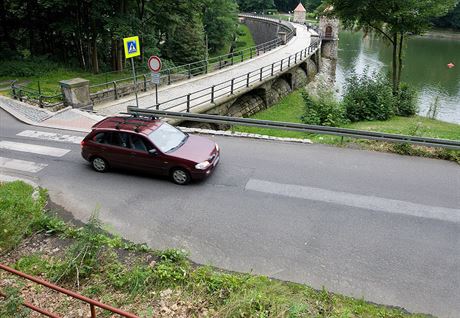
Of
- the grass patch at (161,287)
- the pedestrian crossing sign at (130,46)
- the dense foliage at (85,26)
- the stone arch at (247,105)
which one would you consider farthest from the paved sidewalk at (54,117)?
the grass patch at (161,287)

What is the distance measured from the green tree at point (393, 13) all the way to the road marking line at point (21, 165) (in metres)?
21.3

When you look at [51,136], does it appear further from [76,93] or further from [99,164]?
[99,164]

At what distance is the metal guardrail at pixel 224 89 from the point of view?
751 inches

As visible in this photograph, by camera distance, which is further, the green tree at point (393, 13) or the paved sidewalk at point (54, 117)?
the green tree at point (393, 13)

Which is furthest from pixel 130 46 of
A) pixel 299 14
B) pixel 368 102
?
pixel 299 14

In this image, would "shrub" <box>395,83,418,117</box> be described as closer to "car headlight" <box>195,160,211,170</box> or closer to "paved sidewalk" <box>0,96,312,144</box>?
"paved sidewalk" <box>0,96,312,144</box>

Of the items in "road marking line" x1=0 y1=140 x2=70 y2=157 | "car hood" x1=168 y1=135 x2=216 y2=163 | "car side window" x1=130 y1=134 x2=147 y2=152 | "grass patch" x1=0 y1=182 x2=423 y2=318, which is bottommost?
"grass patch" x1=0 y1=182 x2=423 y2=318

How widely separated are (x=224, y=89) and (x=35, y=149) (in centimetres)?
1259

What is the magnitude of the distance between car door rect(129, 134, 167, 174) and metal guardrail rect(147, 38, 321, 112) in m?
5.14

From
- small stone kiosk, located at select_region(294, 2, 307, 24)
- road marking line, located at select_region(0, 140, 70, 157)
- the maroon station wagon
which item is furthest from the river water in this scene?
road marking line, located at select_region(0, 140, 70, 157)

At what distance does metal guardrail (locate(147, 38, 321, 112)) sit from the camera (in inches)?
751

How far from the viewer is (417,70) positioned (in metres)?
51.0

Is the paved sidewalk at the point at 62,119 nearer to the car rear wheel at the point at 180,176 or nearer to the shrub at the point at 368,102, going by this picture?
the car rear wheel at the point at 180,176

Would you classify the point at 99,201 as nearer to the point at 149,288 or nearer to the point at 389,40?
the point at 149,288
